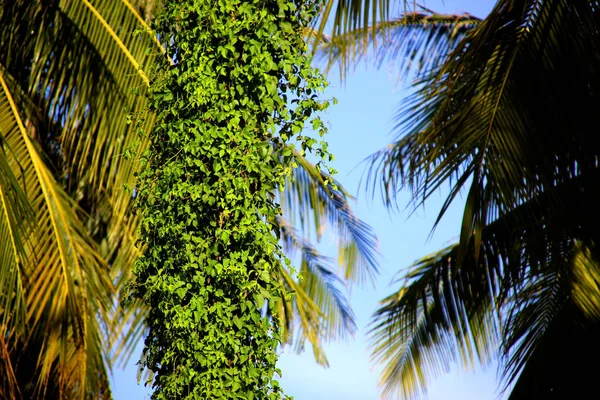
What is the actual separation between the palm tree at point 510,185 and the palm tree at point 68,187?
110 cm

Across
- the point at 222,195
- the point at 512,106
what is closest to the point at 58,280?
the point at 222,195

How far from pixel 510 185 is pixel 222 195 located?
7.25 ft

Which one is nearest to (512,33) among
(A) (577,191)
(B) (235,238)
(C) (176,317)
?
(A) (577,191)

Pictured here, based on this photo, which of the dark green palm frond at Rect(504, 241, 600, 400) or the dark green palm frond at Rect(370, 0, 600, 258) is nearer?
the dark green palm frond at Rect(370, 0, 600, 258)

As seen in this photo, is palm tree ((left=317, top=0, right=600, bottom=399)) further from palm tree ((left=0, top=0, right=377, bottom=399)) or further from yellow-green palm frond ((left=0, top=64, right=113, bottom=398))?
yellow-green palm frond ((left=0, top=64, right=113, bottom=398))

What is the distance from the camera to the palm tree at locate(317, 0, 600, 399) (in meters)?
5.49

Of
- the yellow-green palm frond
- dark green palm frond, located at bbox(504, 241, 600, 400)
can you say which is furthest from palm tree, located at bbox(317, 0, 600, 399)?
the yellow-green palm frond

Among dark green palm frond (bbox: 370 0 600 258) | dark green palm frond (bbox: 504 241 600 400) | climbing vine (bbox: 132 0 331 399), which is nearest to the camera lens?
climbing vine (bbox: 132 0 331 399)

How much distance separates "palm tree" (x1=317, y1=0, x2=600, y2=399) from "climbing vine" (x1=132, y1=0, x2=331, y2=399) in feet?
1.66

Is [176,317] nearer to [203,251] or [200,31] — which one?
[203,251]

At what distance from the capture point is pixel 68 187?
9.00 m

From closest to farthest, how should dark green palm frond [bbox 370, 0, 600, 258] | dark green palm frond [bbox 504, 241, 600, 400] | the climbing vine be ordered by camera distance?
the climbing vine → dark green palm frond [bbox 370, 0, 600, 258] → dark green palm frond [bbox 504, 241, 600, 400]

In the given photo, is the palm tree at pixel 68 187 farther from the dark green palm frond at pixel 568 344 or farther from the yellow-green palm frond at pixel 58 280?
the dark green palm frond at pixel 568 344

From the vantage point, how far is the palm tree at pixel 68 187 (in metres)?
6.06
